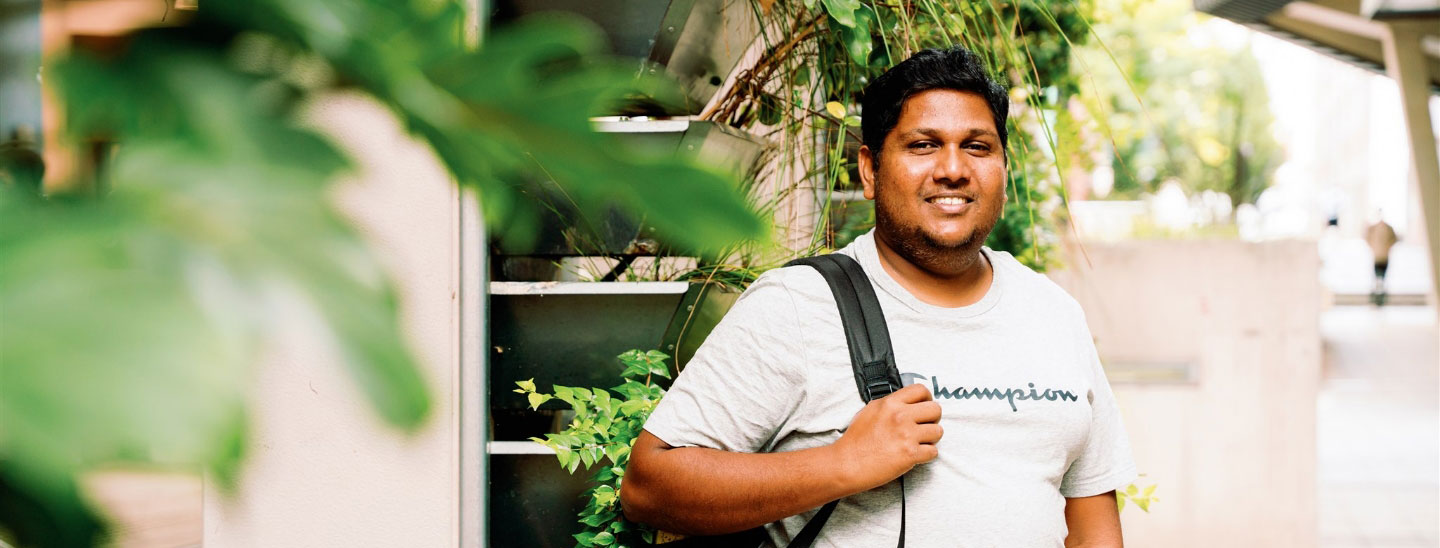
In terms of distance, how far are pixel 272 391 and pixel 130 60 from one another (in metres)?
0.09

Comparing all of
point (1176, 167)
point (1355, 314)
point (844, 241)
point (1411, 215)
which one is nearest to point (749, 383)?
point (844, 241)

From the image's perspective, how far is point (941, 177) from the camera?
6.20 feet

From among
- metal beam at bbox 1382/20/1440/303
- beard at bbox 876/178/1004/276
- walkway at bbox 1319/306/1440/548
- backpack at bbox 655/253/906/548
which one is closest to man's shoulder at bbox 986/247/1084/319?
beard at bbox 876/178/1004/276

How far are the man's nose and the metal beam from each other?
379 inches

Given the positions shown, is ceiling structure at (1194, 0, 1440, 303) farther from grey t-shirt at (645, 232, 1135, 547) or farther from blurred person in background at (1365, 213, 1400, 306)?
blurred person in background at (1365, 213, 1400, 306)

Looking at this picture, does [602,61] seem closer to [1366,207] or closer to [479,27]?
[479,27]

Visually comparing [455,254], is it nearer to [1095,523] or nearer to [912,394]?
[912,394]

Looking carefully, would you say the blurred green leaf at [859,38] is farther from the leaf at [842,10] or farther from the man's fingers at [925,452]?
the man's fingers at [925,452]

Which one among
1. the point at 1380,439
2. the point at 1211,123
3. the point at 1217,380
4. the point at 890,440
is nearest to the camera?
the point at 890,440

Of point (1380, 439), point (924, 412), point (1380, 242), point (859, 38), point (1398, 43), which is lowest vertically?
point (1380, 439)

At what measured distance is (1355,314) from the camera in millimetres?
22219

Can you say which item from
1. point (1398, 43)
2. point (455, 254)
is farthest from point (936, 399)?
point (1398, 43)

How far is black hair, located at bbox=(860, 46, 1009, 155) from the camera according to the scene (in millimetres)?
1909

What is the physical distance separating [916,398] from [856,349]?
138 millimetres
